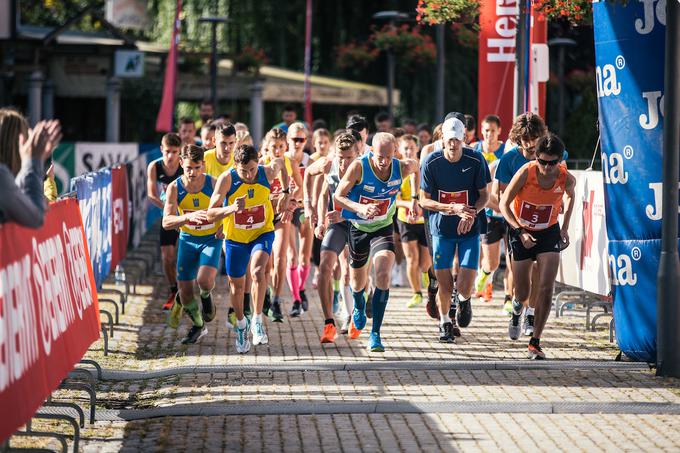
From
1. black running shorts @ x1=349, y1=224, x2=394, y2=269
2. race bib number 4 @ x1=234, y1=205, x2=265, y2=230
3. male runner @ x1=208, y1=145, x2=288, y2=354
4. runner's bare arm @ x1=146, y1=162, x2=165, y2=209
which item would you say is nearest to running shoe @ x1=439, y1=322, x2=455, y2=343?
black running shorts @ x1=349, y1=224, x2=394, y2=269

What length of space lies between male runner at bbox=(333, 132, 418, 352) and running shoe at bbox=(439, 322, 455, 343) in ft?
2.51

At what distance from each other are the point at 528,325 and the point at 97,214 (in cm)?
466

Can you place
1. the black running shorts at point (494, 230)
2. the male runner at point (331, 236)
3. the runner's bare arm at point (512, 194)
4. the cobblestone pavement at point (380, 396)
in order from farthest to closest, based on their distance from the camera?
1. the black running shorts at point (494, 230)
2. the male runner at point (331, 236)
3. the runner's bare arm at point (512, 194)
4. the cobblestone pavement at point (380, 396)

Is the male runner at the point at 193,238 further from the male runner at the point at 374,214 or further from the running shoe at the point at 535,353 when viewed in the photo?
the running shoe at the point at 535,353

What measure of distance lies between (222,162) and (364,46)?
22.0m

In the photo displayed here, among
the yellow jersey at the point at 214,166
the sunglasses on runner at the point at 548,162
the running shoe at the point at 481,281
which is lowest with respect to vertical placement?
the running shoe at the point at 481,281

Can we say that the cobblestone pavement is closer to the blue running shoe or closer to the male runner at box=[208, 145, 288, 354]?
the blue running shoe

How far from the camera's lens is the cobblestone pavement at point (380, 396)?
28.2ft

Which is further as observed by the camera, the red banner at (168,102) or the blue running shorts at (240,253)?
the red banner at (168,102)

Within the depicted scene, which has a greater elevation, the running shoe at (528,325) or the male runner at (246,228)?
the male runner at (246,228)

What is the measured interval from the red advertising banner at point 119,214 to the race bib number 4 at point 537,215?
5.69 metres


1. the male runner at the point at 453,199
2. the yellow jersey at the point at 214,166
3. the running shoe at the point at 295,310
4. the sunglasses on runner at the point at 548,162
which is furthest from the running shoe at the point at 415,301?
the sunglasses on runner at the point at 548,162

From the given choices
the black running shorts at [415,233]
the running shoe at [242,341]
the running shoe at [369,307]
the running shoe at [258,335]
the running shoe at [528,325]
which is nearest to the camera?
the running shoe at [242,341]

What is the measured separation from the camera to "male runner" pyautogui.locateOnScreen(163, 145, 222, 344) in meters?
13.0
